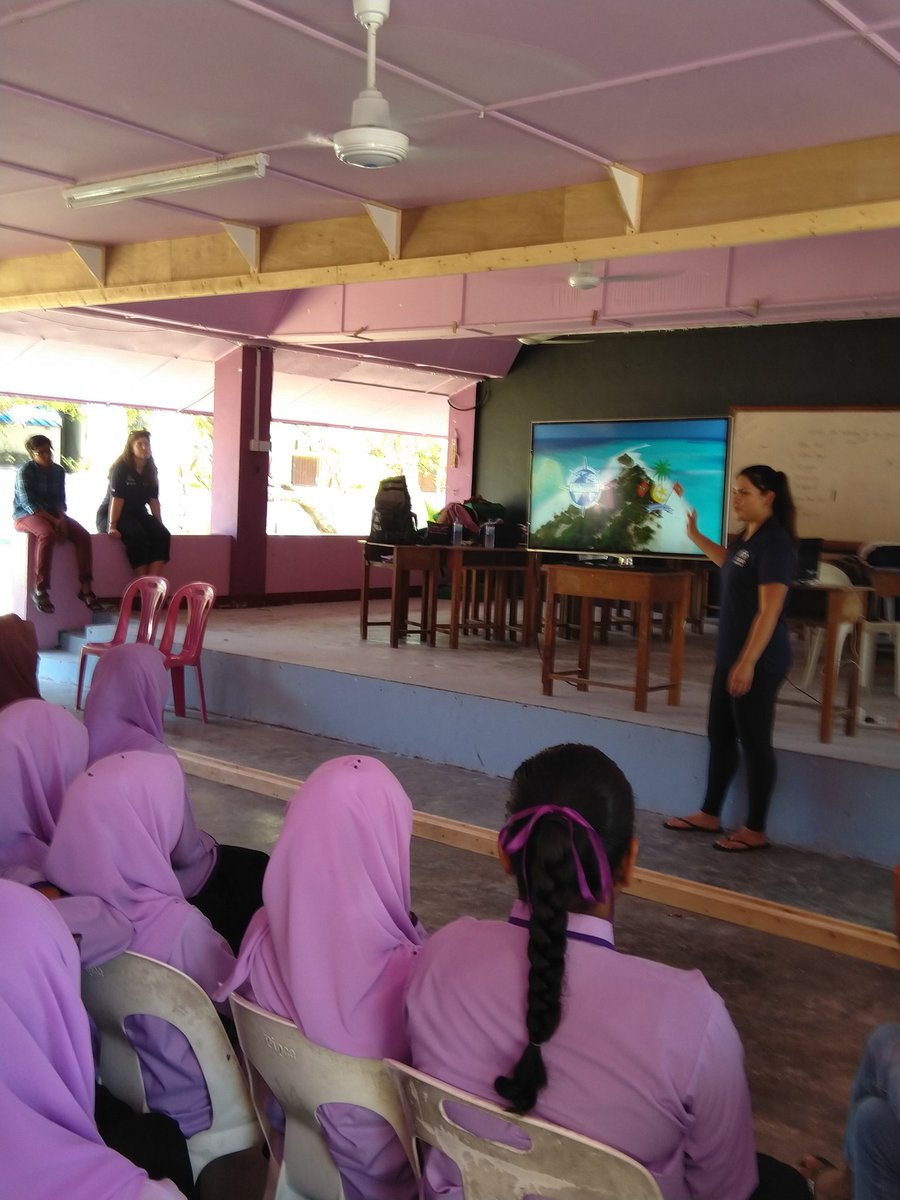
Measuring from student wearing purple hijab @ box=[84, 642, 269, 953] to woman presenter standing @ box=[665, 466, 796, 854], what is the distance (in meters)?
1.96

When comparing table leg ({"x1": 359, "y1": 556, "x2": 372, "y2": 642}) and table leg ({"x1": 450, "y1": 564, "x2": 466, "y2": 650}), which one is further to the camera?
table leg ({"x1": 359, "y1": 556, "x2": 372, "y2": 642})

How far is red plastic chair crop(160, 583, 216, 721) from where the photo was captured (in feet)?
20.6

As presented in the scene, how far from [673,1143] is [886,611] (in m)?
A: 5.84

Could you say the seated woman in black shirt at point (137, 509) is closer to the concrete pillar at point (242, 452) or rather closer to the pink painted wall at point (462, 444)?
the concrete pillar at point (242, 452)

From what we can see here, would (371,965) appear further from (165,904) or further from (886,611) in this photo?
(886,611)

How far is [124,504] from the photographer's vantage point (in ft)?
27.2

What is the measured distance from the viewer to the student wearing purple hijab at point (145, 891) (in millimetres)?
1857

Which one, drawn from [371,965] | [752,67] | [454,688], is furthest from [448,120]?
[371,965]

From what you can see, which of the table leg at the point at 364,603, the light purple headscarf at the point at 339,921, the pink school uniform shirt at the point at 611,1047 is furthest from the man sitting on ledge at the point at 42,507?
the pink school uniform shirt at the point at 611,1047

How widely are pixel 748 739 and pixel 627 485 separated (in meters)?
5.15

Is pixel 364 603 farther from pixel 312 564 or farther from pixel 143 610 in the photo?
pixel 312 564

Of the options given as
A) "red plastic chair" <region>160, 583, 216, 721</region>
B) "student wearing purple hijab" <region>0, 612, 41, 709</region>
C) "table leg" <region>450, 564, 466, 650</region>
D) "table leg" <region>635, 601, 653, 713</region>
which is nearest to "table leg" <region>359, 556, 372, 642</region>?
"table leg" <region>450, 564, 466, 650</region>

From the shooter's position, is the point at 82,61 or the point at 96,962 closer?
the point at 96,962

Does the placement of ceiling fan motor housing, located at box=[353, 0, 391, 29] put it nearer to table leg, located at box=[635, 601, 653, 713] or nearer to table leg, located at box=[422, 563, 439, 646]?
table leg, located at box=[635, 601, 653, 713]
